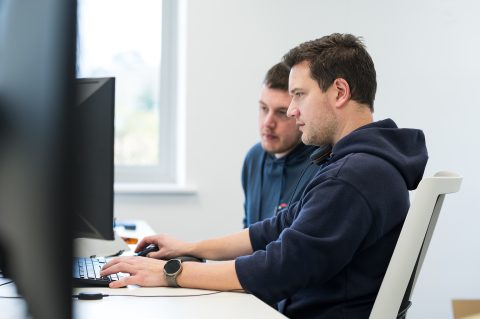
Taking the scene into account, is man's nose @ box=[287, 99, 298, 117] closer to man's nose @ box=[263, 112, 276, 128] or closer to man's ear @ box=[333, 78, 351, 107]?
man's ear @ box=[333, 78, 351, 107]

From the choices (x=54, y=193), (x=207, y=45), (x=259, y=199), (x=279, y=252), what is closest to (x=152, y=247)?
(x=279, y=252)

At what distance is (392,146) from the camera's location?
5.05 feet

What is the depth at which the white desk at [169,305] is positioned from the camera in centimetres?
123

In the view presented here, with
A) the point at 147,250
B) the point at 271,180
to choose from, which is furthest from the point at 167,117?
the point at 147,250

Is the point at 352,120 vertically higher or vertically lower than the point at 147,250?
higher

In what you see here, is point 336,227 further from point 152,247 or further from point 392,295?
point 152,247

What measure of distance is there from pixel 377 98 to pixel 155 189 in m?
1.28

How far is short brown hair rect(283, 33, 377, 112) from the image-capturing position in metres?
1.69

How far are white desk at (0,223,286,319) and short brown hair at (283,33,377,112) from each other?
1.94 feet

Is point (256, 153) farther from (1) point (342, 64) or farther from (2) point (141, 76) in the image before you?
(2) point (141, 76)

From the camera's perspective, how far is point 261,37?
3504 mm

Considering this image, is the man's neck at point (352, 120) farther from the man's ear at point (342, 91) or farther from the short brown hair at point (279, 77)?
the short brown hair at point (279, 77)

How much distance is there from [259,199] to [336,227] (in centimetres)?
112

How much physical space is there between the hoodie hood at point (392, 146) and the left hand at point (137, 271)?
0.48m
